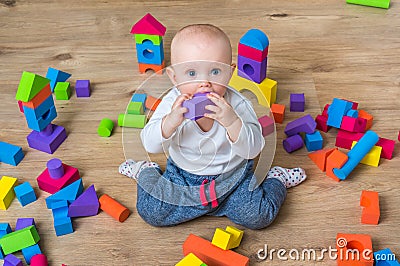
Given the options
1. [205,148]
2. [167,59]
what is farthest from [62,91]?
[205,148]

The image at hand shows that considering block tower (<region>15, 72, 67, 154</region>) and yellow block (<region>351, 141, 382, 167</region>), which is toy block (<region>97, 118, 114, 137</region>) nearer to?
block tower (<region>15, 72, 67, 154</region>)

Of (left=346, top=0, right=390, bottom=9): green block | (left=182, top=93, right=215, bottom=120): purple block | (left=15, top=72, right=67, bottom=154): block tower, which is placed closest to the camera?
(left=182, top=93, right=215, bottom=120): purple block

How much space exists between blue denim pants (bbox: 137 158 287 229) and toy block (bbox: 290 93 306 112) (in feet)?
0.96

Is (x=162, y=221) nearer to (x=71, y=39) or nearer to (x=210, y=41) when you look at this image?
(x=210, y=41)

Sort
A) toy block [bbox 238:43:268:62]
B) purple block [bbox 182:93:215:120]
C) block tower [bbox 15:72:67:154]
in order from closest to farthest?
1. purple block [bbox 182:93:215:120]
2. block tower [bbox 15:72:67:154]
3. toy block [bbox 238:43:268:62]

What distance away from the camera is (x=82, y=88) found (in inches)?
58.5

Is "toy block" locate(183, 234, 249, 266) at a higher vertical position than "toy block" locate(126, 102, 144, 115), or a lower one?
lower

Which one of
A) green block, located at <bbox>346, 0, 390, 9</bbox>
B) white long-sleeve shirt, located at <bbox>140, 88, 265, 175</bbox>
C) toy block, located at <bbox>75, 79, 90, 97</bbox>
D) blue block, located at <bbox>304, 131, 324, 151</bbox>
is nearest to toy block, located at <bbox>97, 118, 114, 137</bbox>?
toy block, located at <bbox>75, 79, 90, 97</bbox>

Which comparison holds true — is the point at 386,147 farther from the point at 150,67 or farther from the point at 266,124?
the point at 150,67

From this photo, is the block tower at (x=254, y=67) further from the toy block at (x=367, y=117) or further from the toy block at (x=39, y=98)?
the toy block at (x=39, y=98)

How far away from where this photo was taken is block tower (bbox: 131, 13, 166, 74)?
1.50 meters

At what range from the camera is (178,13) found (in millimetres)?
1839

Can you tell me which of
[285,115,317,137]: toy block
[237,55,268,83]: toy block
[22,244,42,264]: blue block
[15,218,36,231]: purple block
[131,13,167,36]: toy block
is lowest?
[22,244,42,264]: blue block

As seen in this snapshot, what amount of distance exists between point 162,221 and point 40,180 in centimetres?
28
